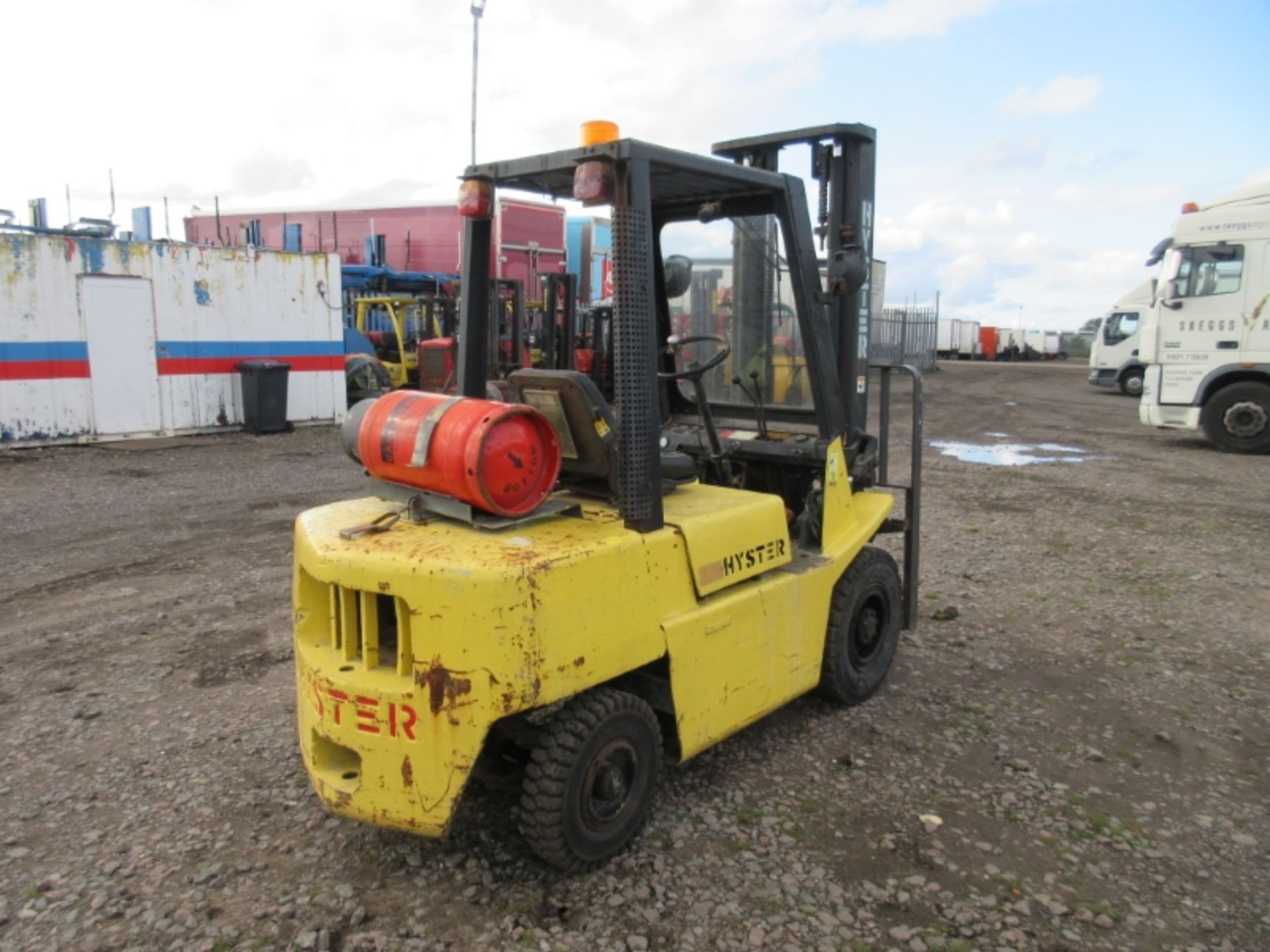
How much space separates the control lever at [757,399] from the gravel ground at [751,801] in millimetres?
1436

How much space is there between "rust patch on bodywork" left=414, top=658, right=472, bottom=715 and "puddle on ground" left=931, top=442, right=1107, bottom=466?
11.8 metres

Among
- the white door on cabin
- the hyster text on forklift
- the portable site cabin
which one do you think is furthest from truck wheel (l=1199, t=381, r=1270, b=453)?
the white door on cabin

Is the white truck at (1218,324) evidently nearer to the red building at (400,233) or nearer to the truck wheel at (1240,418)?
the truck wheel at (1240,418)

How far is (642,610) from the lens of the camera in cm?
337

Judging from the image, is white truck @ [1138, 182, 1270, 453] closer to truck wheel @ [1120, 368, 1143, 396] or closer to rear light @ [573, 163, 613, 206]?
rear light @ [573, 163, 613, 206]

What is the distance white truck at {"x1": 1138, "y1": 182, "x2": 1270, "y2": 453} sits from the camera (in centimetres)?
1408

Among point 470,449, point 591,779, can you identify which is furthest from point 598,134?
point 591,779

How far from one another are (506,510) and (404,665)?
63 cm

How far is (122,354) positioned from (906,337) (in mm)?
27664

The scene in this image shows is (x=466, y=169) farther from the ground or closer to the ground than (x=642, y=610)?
farther from the ground

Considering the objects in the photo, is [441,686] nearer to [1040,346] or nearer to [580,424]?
[580,424]

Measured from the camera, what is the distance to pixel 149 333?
45.5 feet

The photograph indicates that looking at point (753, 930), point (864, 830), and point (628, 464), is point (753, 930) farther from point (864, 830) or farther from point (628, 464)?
point (628, 464)

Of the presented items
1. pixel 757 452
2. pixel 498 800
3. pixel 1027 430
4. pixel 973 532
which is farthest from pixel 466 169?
pixel 1027 430
